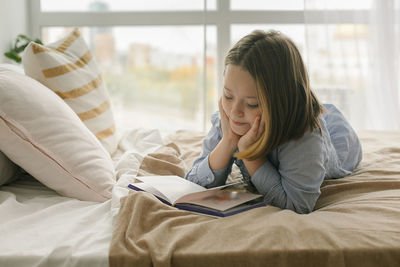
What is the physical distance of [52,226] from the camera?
1.02m

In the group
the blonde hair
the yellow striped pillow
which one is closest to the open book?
→ the blonde hair

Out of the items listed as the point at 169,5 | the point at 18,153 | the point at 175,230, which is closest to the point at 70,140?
the point at 18,153

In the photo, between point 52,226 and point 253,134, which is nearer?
point 52,226

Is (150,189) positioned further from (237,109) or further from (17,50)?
(17,50)

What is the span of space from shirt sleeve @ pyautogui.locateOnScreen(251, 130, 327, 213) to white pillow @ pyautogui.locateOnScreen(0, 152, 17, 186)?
72 cm

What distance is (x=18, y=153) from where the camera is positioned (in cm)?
118

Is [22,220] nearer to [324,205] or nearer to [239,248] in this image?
[239,248]

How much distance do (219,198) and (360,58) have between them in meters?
2.60

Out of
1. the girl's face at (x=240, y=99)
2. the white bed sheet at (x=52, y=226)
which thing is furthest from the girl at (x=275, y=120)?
the white bed sheet at (x=52, y=226)

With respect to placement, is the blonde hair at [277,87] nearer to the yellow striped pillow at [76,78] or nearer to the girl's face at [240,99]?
the girl's face at [240,99]

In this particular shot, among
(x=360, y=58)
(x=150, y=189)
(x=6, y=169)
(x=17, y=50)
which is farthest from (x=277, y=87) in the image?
(x=360, y=58)

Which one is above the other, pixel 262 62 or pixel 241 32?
pixel 241 32

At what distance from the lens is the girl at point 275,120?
1.16 meters

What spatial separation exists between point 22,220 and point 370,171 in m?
1.11
